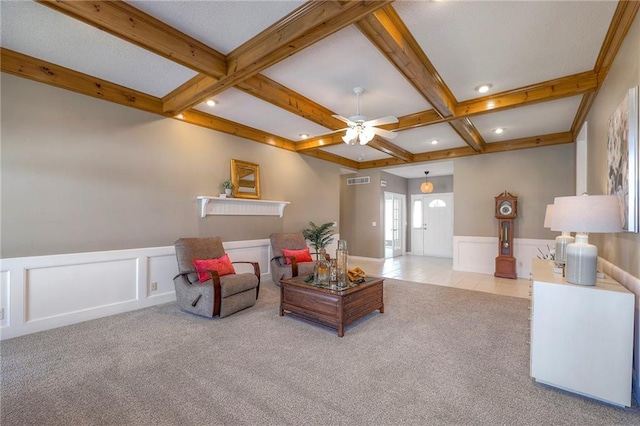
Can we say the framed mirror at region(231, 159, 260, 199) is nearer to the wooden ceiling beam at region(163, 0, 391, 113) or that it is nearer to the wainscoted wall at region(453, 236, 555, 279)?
the wooden ceiling beam at region(163, 0, 391, 113)

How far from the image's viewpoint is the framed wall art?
1863 millimetres

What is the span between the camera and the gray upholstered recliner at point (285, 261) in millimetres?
4633

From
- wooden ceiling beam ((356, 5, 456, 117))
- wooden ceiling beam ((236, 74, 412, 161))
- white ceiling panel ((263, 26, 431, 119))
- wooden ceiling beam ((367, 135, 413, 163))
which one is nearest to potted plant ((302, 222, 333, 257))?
wooden ceiling beam ((367, 135, 413, 163))

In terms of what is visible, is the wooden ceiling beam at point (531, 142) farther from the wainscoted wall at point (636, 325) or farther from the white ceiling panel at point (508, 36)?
the wainscoted wall at point (636, 325)

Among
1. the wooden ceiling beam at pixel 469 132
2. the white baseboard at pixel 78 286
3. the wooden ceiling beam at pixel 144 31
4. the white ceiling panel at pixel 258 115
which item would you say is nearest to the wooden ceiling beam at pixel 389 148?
the white ceiling panel at pixel 258 115

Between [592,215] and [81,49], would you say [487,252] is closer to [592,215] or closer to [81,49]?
[592,215]

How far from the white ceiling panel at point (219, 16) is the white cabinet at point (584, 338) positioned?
Answer: 9.47 feet

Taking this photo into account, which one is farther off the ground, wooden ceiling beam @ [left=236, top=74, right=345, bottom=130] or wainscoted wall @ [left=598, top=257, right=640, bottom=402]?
wooden ceiling beam @ [left=236, top=74, right=345, bottom=130]

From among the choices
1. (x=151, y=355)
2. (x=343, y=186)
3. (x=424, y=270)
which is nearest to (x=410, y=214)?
(x=343, y=186)

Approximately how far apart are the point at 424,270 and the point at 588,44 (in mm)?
4866

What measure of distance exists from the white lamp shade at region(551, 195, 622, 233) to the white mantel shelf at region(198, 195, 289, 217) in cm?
414

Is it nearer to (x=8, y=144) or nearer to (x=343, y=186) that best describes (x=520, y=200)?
(x=343, y=186)

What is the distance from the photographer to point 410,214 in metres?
9.52

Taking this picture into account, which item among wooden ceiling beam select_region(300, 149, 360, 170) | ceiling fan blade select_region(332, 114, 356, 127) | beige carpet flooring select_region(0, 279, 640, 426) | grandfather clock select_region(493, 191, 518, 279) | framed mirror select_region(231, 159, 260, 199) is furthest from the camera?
wooden ceiling beam select_region(300, 149, 360, 170)
